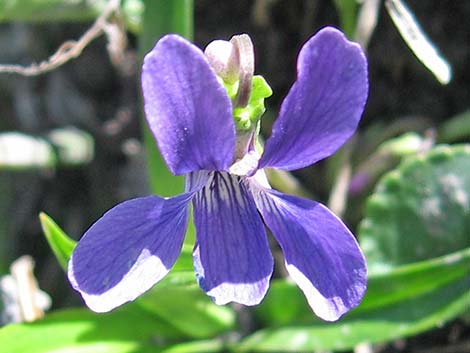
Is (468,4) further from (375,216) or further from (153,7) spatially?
(153,7)

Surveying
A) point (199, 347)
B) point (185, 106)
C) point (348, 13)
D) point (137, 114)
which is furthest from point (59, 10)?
point (185, 106)

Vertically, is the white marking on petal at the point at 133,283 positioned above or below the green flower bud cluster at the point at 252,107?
below

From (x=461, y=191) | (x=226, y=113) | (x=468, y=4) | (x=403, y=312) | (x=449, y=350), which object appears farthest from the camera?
(x=468, y=4)

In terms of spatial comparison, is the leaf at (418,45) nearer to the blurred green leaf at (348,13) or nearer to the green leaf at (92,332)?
the blurred green leaf at (348,13)

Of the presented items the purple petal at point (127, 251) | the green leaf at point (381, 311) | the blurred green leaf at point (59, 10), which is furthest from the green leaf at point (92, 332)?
the blurred green leaf at point (59, 10)

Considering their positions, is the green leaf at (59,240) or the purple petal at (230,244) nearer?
the purple petal at (230,244)

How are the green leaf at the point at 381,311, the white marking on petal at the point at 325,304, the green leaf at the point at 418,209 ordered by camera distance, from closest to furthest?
1. the white marking on petal at the point at 325,304
2. the green leaf at the point at 381,311
3. the green leaf at the point at 418,209

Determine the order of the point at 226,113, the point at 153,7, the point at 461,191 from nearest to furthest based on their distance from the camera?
the point at 226,113 < the point at 153,7 < the point at 461,191

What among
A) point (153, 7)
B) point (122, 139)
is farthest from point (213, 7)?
point (153, 7)
